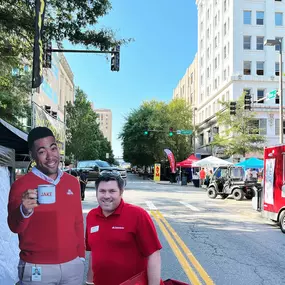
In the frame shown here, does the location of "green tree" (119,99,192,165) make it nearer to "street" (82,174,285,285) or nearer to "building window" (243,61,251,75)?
"building window" (243,61,251,75)

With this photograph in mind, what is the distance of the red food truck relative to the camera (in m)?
10.6

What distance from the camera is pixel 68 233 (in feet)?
9.53

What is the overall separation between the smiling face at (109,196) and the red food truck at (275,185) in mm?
8592


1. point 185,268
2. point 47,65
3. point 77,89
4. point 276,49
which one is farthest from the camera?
point 77,89

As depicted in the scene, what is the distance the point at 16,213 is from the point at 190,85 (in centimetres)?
7159

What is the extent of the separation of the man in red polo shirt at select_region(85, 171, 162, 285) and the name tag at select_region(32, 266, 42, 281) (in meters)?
0.40

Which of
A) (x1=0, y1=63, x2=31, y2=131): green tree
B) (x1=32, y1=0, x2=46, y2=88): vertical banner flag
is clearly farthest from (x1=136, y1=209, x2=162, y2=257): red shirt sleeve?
(x1=0, y1=63, x2=31, y2=131): green tree

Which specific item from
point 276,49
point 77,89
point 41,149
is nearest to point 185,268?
point 41,149

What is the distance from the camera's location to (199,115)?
6159 centimetres

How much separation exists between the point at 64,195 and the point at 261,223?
1070cm

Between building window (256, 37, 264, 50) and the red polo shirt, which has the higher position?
building window (256, 37, 264, 50)

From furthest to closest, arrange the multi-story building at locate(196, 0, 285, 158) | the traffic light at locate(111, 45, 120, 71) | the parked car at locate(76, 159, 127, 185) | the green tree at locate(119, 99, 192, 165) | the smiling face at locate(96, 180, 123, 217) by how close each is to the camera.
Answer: the green tree at locate(119, 99, 192, 165)
the multi-story building at locate(196, 0, 285, 158)
the parked car at locate(76, 159, 127, 185)
the traffic light at locate(111, 45, 120, 71)
the smiling face at locate(96, 180, 123, 217)

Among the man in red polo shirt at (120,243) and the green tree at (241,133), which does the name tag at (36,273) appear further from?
the green tree at (241,133)

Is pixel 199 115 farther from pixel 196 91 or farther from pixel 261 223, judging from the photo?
pixel 261 223
